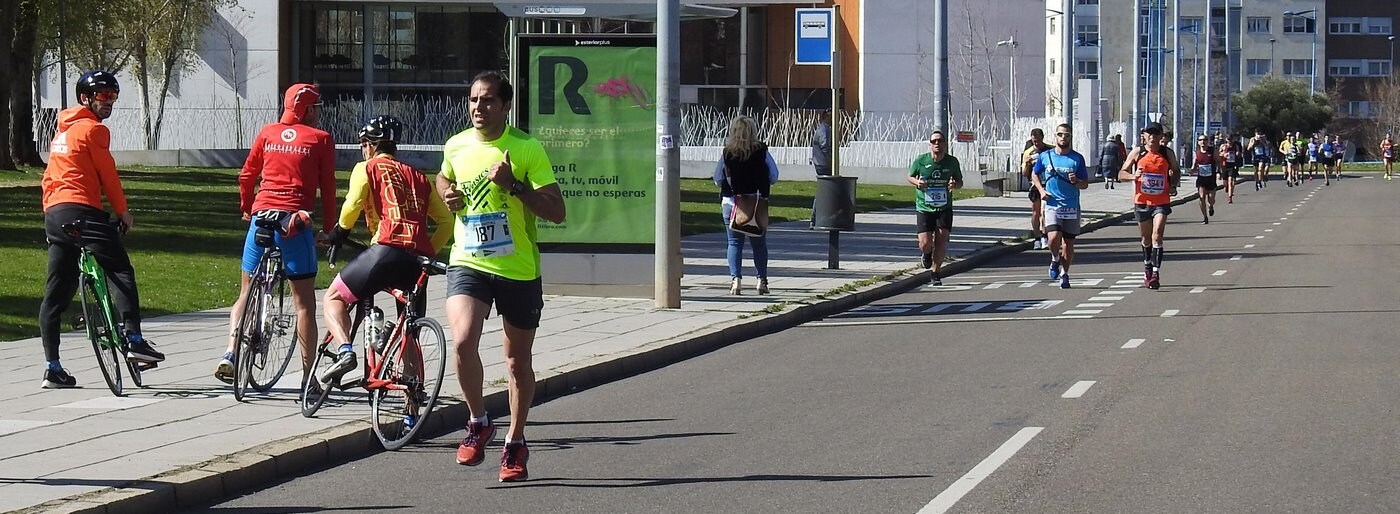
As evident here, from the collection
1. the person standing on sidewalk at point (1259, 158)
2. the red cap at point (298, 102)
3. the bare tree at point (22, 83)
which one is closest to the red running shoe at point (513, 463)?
the red cap at point (298, 102)

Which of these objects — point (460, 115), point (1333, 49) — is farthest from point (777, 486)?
point (1333, 49)

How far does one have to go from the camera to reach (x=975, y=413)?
10.3 metres

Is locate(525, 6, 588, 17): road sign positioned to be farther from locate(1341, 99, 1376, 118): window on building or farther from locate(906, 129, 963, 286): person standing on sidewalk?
locate(1341, 99, 1376, 118): window on building

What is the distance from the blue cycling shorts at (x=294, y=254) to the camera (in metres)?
10.3

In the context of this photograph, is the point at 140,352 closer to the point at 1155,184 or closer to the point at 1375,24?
the point at 1155,184

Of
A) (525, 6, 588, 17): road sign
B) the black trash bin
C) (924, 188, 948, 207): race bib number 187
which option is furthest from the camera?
the black trash bin

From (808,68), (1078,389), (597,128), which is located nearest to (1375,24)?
(808,68)

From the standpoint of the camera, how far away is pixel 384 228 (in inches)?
371

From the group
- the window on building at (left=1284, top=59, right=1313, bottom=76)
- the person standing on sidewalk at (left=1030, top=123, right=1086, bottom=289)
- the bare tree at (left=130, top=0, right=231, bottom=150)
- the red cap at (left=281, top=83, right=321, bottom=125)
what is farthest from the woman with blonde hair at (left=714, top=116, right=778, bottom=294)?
the window on building at (left=1284, top=59, right=1313, bottom=76)

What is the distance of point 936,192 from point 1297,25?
A: 110m

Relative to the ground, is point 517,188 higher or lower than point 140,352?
higher

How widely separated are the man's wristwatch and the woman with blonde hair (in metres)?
9.87

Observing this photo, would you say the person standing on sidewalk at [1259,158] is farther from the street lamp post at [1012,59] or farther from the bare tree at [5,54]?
the bare tree at [5,54]

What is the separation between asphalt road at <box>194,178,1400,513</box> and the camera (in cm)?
782
